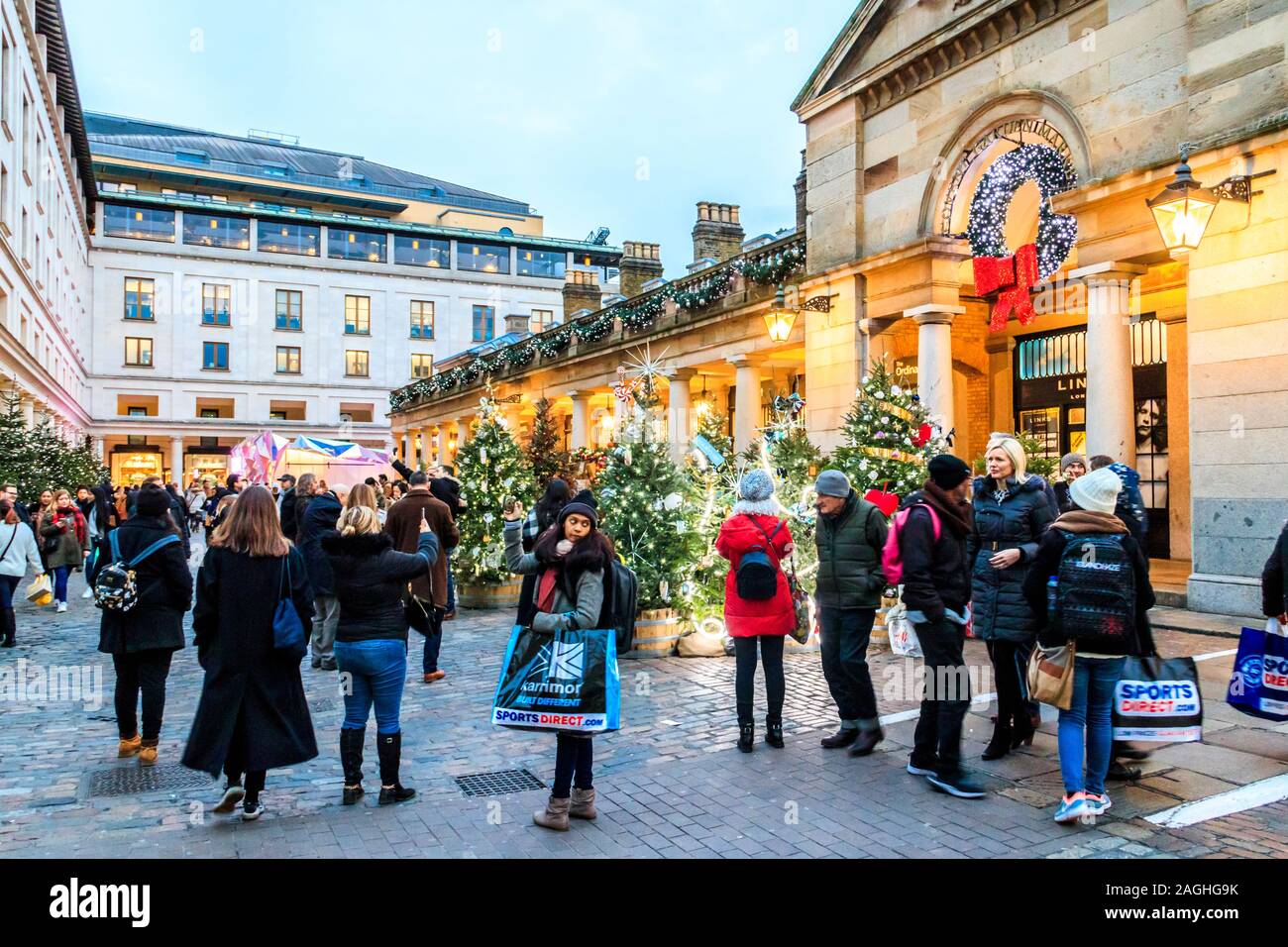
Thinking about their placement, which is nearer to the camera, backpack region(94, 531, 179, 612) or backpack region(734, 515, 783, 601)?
backpack region(94, 531, 179, 612)

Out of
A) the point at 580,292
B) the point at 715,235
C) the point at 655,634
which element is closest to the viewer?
the point at 655,634

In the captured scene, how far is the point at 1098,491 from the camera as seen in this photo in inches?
199

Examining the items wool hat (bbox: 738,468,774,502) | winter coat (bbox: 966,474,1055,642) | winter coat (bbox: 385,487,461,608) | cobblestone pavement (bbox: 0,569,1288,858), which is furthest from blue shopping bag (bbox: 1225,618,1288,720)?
winter coat (bbox: 385,487,461,608)

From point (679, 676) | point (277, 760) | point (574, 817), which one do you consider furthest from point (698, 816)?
point (679, 676)

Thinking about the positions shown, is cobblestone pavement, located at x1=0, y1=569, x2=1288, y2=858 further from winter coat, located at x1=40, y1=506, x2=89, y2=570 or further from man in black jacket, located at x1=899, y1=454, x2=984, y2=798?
winter coat, located at x1=40, y1=506, x2=89, y2=570

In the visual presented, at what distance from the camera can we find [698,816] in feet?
17.4

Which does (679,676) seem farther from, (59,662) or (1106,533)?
(59,662)

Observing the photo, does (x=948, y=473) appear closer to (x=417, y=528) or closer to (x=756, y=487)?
(x=756, y=487)

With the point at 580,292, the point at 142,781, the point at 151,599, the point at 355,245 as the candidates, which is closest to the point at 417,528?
the point at 151,599

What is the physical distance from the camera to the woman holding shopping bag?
515cm

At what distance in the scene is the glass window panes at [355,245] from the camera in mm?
63188

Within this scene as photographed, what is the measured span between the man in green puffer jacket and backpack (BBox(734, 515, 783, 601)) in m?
0.36

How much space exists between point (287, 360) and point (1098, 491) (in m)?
63.6

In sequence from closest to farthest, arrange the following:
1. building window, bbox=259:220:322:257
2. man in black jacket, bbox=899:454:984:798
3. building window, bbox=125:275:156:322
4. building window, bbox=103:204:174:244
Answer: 1. man in black jacket, bbox=899:454:984:798
2. building window, bbox=103:204:174:244
3. building window, bbox=125:275:156:322
4. building window, bbox=259:220:322:257
